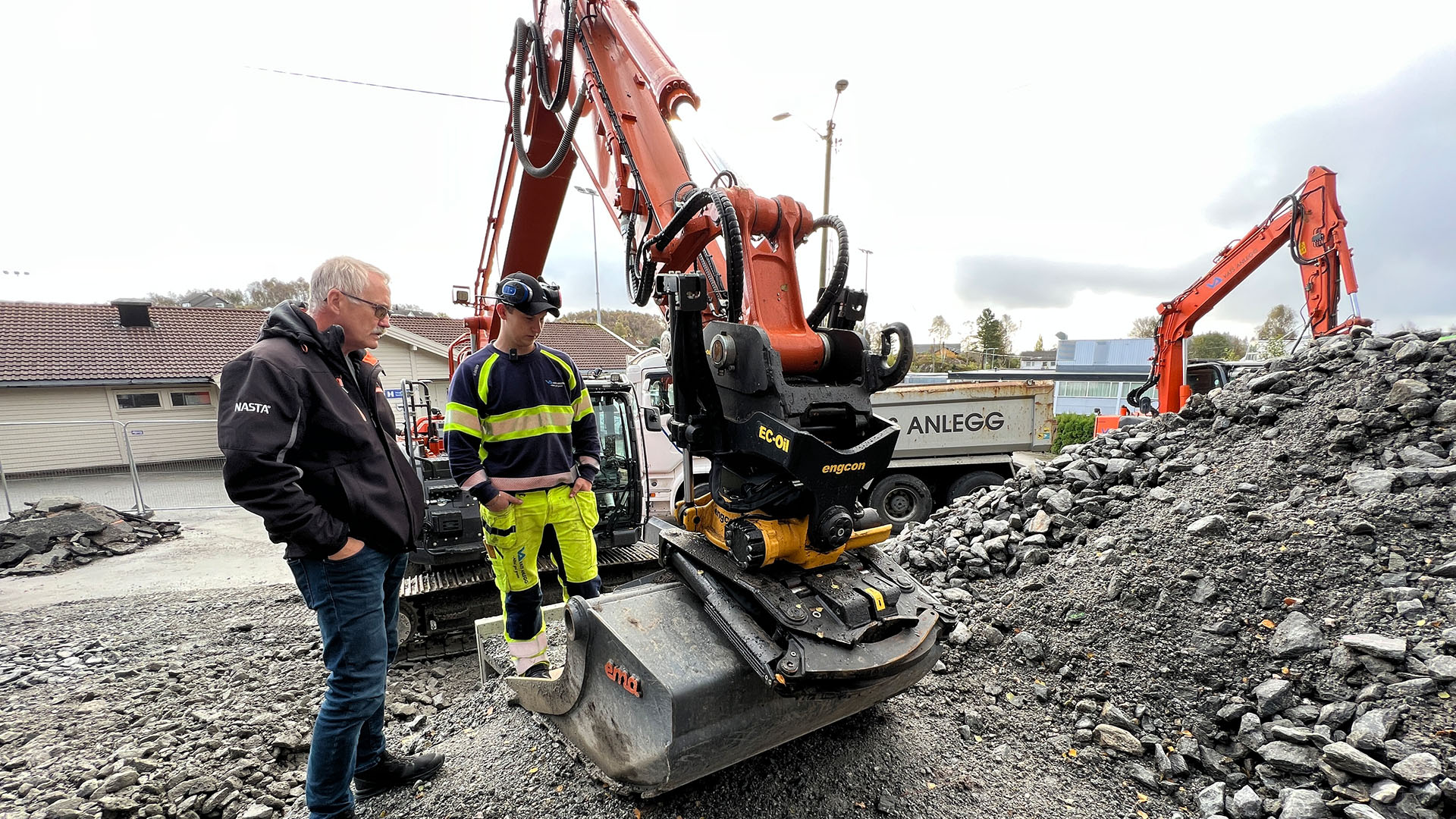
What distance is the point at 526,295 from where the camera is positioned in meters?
2.59

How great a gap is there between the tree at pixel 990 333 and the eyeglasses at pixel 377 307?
175ft

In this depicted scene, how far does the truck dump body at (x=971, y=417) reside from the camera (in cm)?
780

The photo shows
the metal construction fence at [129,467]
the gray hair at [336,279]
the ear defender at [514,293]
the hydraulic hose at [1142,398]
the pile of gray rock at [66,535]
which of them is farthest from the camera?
the metal construction fence at [129,467]

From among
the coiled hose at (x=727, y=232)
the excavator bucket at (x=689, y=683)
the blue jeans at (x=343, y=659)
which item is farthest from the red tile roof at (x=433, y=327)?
the excavator bucket at (x=689, y=683)

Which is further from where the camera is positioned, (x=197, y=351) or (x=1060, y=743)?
(x=197, y=351)

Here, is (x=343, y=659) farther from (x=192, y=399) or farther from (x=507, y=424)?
(x=192, y=399)

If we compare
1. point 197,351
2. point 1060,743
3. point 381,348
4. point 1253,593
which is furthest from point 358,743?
point 197,351

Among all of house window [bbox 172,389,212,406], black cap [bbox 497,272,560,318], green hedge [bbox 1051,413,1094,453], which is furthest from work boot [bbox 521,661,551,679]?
house window [bbox 172,389,212,406]

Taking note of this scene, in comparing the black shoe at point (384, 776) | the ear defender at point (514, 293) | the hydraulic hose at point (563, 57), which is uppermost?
the hydraulic hose at point (563, 57)

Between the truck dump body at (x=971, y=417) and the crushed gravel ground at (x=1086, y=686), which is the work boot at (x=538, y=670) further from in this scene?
the truck dump body at (x=971, y=417)

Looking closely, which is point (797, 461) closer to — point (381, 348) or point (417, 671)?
point (417, 671)

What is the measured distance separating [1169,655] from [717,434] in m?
2.42

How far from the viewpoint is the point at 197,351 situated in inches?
642

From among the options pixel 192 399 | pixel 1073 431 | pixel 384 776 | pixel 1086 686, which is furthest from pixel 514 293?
pixel 192 399
